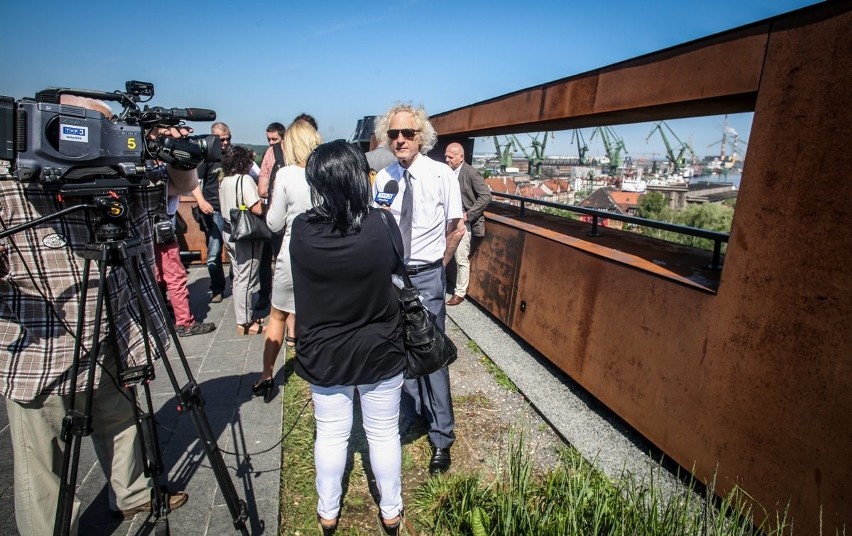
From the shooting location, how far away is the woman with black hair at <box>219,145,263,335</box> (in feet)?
15.5

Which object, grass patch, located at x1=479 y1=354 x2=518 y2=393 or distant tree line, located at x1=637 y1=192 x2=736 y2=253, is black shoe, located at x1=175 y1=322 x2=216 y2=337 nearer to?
grass patch, located at x1=479 y1=354 x2=518 y2=393

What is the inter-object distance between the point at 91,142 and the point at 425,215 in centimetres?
172

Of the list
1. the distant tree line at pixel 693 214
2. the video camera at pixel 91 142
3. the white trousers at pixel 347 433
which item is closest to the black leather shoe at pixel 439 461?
the white trousers at pixel 347 433

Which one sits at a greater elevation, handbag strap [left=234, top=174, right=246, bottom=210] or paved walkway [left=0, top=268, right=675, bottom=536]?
handbag strap [left=234, top=174, right=246, bottom=210]

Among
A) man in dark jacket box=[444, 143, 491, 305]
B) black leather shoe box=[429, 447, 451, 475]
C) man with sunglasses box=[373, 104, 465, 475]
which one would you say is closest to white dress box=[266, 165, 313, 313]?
man with sunglasses box=[373, 104, 465, 475]

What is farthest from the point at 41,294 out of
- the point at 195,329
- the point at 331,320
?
the point at 195,329

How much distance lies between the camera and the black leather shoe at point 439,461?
300cm

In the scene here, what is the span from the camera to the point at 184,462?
3.06m

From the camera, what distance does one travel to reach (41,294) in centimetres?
199

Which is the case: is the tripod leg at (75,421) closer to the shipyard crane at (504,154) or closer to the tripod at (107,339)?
the tripod at (107,339)

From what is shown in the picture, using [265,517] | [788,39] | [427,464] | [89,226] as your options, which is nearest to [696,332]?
[788,39]

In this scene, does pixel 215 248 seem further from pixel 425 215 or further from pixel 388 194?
pixel 425 215

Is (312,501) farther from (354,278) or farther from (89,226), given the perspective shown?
(89,226)

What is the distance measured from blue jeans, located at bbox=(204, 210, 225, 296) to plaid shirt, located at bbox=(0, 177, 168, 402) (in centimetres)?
420
